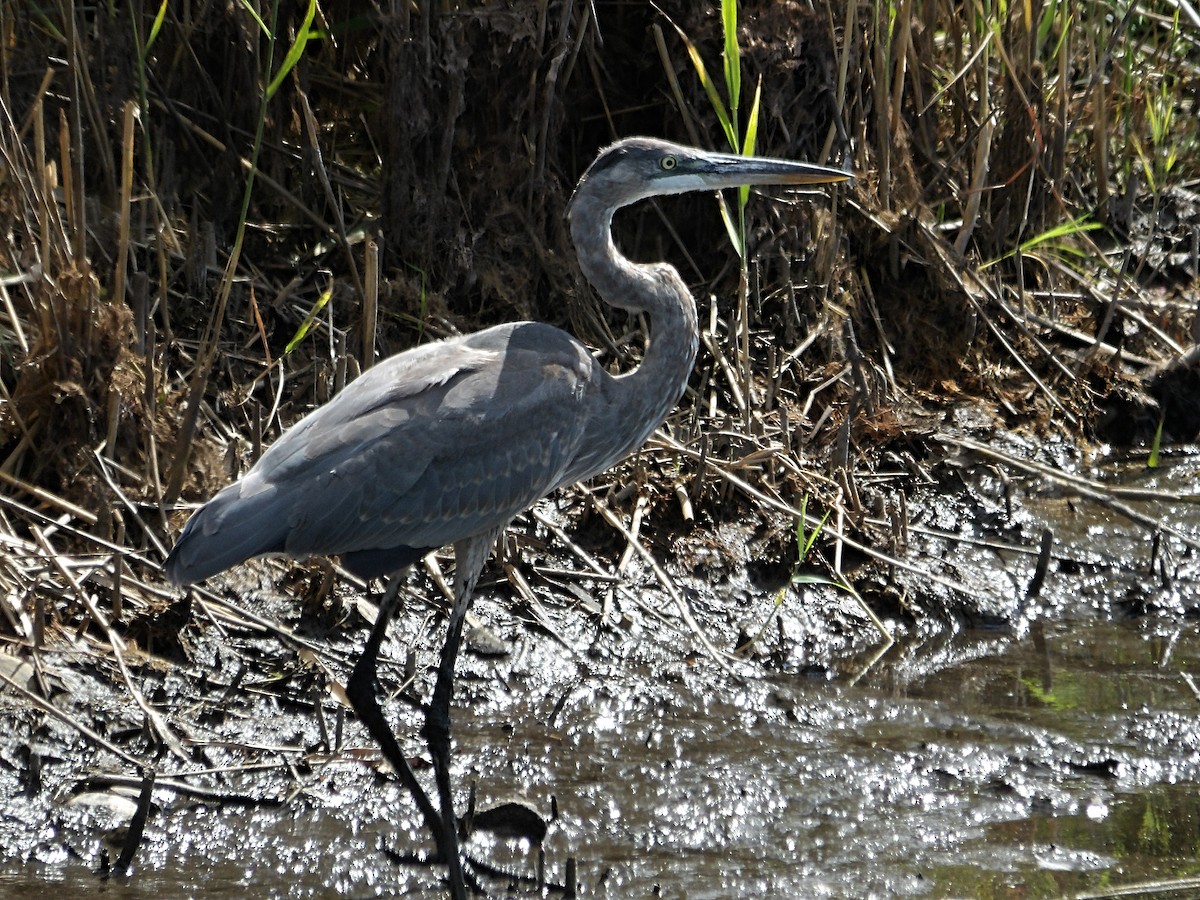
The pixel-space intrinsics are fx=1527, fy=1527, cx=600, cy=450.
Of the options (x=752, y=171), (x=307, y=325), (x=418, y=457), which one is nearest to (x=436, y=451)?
(x=418, y=457)

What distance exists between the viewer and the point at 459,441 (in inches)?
174

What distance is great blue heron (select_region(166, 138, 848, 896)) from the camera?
13.7ft

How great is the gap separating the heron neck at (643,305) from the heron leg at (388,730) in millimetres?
945

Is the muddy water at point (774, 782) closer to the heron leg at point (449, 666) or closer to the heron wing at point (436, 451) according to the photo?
the heron leg at point (449, 666)

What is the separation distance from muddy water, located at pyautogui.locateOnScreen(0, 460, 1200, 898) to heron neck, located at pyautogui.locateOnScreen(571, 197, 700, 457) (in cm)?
93

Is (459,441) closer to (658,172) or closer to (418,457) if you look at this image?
(418,457)

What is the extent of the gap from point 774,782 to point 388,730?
3.79ft

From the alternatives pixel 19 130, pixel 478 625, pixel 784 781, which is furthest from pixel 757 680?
pixel 19 130

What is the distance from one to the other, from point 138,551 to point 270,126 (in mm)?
2181

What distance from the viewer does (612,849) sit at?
4.18 m

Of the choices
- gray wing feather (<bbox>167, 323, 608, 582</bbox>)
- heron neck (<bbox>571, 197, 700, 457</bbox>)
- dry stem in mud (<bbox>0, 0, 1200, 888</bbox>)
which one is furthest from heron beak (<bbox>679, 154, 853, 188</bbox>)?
dry stem in mud (<bbox>0, 0, 1200, 888</bbox>)

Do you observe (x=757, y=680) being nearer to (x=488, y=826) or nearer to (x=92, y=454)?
(x=488, y=826)

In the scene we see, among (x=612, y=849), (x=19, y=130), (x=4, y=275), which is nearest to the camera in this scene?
(x=612, y=849)

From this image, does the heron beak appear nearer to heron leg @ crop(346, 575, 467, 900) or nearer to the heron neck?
the heron neck
